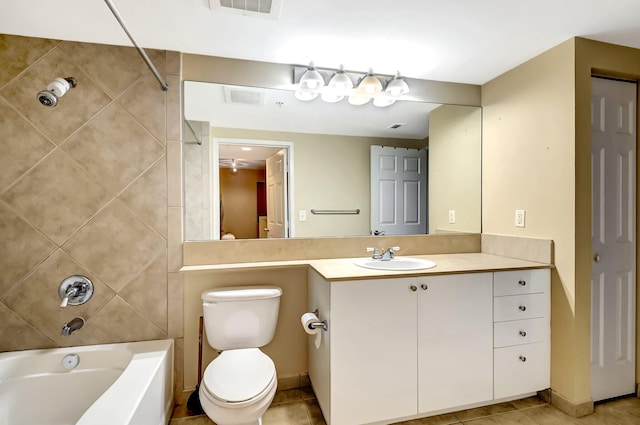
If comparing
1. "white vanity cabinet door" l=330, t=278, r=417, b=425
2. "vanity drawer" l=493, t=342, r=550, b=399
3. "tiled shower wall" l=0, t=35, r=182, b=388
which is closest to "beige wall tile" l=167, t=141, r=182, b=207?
"tiled shower wall" l=0, t=35, r=182, b=388

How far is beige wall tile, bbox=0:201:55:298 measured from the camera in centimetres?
169

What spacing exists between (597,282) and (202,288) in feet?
8.04

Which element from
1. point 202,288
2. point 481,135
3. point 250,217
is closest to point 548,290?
point 481,135

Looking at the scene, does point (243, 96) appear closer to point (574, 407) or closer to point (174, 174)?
point (174, 174)

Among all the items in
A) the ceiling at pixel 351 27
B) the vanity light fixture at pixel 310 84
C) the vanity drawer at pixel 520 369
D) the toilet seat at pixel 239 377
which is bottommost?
the vanity drawer at pixel 520 369

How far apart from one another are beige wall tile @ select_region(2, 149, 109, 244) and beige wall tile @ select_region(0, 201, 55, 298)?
43 millimetres

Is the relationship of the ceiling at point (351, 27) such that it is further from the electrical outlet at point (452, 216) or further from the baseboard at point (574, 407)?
the baseboard at point (574, 407)

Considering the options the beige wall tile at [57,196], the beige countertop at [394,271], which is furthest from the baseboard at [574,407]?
the beige wall tile at [57,196]

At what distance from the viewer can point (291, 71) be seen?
2086 millimetres

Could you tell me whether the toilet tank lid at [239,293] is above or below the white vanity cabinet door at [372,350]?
above

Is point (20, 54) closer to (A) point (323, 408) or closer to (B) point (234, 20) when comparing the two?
(B) point (234, 20)

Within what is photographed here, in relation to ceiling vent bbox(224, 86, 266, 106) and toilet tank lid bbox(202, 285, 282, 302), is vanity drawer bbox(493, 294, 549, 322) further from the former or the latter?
ceiling vent bbox(224, 86, 266, 106)

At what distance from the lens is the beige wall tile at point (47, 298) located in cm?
171

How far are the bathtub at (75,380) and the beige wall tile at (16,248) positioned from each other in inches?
16.6
